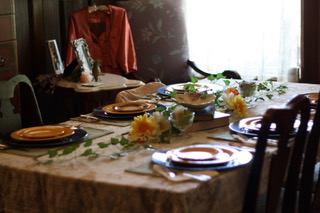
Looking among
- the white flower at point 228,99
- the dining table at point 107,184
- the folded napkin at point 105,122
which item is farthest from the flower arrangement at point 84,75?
the dining table at point 107,184

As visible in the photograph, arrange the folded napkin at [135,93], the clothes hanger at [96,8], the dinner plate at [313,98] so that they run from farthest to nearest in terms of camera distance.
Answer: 1. the clothes hanger at [96,8]
2. the folded napkin at [135,93]
3. the dinner plate at [313,98]

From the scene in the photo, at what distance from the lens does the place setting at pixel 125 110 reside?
8.01ft

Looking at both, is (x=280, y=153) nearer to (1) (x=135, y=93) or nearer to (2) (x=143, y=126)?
(2) (x=143, y=126)

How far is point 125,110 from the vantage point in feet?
8.15

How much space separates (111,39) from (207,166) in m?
2.67

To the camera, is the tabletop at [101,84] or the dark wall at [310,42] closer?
the tabletop at [101,84]

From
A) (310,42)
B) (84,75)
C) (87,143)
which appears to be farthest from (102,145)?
(310,42)

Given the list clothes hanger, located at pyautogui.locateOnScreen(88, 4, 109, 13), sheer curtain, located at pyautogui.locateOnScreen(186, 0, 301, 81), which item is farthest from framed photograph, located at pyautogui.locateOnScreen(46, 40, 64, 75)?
sheer curtain, located at pyautogui.locateOnScreen(186, 0, 301, 81)

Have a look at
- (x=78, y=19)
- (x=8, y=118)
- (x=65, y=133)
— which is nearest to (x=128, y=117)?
(x=65, y=133)

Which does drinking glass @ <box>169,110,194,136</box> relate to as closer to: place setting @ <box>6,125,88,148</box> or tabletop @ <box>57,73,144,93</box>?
place setting @ <box>6,125,88,148</box>

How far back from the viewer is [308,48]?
405 cm

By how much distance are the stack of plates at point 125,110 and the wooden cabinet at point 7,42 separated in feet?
3.43

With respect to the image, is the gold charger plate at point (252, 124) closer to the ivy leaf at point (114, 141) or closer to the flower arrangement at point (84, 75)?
the ivy leaf at point (114, 141)

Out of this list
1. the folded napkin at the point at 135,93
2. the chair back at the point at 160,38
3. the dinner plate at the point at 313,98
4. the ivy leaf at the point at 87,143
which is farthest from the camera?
the chair back at the point at 160,38
